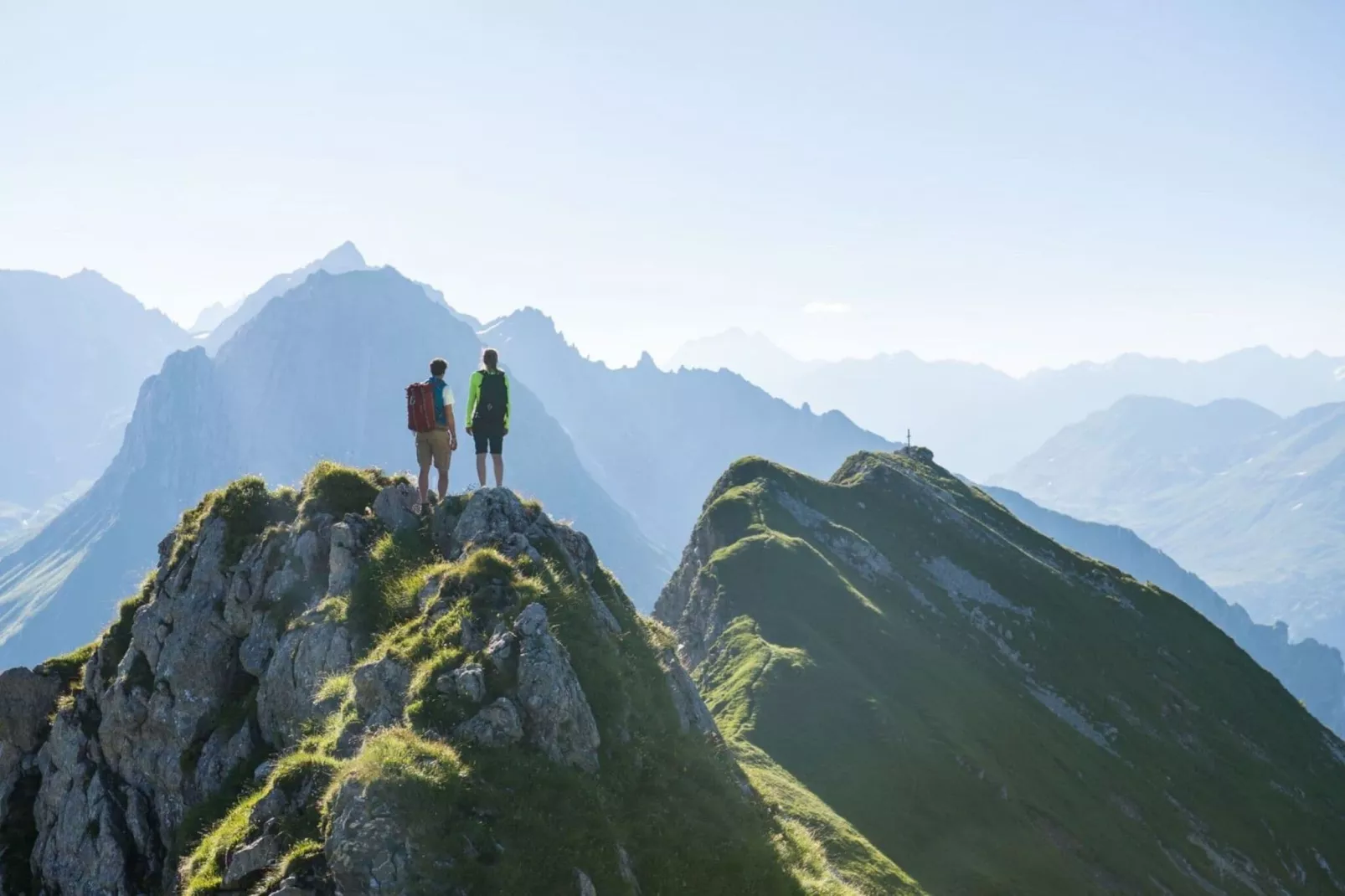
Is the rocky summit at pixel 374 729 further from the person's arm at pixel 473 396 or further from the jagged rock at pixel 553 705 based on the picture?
the person's arm at pixel 473 396

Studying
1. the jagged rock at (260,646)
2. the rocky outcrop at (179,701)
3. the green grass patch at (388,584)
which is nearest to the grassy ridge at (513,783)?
the green grass patch at (388,584)

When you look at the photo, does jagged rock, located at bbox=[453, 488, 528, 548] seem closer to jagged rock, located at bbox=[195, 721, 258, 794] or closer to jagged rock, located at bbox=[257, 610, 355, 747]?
jagged rock, located at bbox=[257, 610, 355, 747]

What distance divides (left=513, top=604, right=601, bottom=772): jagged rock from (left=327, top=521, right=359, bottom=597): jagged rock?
7284 mm

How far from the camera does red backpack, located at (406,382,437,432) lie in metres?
28.1

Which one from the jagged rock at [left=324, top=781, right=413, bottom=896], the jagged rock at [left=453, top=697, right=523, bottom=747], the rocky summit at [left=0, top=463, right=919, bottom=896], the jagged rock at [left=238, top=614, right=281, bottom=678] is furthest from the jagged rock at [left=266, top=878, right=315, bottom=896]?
the jagged rock at [left=238, top=614, right=281, bottom=678]

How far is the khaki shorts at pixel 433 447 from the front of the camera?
1107 inches

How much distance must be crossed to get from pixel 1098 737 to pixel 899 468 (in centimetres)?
5205

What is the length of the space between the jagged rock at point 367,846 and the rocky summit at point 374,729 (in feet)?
0.14

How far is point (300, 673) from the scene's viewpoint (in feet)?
75.0

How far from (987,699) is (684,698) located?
70790 mm

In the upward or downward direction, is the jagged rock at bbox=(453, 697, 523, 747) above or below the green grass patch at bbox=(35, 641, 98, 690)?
below

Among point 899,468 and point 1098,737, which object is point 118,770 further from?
point 899,468

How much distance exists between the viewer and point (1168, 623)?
5138 inches

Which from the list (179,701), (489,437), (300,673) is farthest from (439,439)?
(179,701)
